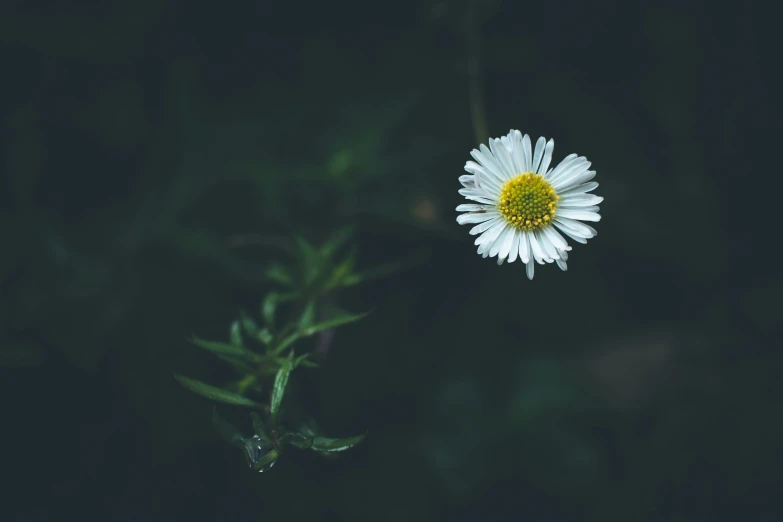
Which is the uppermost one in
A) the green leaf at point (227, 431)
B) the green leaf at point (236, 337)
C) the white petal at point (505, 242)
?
the white petal at point (505, 242)

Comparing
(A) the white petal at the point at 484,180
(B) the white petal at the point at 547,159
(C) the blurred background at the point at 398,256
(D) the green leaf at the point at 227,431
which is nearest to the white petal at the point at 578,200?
(B) the white petal at the point at 547,159

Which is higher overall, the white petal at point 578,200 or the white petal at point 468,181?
the white petal at point 578,200

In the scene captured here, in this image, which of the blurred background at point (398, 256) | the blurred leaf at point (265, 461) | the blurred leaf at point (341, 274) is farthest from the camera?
the blurred background at point (398, 256)

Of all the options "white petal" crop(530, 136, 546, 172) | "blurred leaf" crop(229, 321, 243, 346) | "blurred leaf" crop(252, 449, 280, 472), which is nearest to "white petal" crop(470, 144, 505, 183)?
Answer: "white petal" crop(530, 136, 546, 172)

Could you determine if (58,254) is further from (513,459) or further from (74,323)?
(513,459)

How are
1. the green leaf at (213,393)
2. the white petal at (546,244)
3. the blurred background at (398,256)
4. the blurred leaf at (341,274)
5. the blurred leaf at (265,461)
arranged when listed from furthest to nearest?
the blurred background at (398,256), the blurred leaf at (341,274), the white petal at (546,244), the green leaf at (213,393), the blurred leaf at (265,461)

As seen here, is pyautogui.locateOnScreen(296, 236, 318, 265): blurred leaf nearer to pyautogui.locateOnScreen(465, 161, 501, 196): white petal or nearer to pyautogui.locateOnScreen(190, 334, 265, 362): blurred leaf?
pyautogui.locateOnScreen(190, 334, 265, 362): blurred leaf

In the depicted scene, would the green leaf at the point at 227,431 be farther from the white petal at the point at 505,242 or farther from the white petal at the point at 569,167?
the white petal at the point at 569,167
